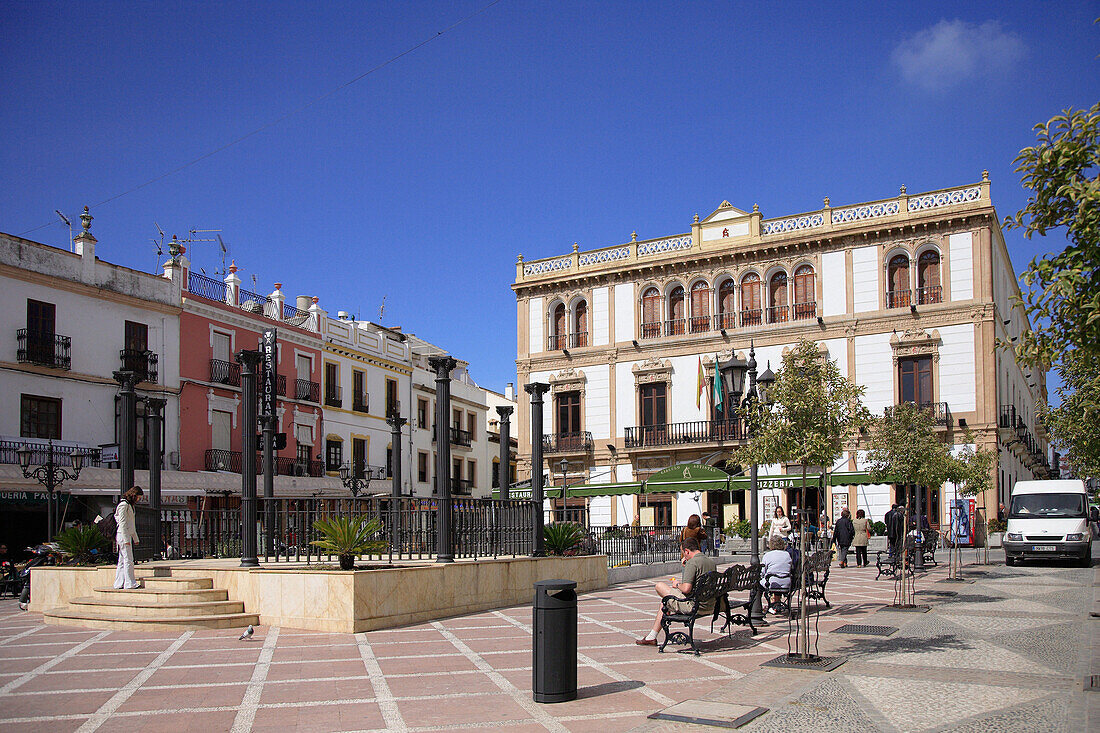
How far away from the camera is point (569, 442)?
1563 inches

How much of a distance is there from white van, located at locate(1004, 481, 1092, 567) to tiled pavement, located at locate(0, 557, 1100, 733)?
370 inches

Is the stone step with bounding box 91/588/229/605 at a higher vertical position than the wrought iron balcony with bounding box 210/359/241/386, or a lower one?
lower

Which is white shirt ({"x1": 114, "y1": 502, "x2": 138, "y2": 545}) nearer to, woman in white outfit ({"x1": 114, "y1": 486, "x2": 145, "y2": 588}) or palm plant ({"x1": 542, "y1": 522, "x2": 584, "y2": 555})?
woman in white outfit ({"x1": 114, "y1": 486, "x2": 145, "y2": 588})

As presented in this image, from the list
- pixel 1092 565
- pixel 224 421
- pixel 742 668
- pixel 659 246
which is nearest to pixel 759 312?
pixel 659 246

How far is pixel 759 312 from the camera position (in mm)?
36656

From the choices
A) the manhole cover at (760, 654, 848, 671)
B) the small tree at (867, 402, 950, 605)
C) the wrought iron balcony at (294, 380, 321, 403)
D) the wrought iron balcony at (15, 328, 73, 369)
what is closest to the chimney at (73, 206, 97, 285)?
the wrought iron balcony at (15, 328, 73, 369)

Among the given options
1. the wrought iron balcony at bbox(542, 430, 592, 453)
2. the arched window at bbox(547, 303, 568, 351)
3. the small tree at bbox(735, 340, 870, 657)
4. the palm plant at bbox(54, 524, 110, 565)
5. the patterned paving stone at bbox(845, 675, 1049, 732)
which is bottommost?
the patterned paving stone at bbox(845, 675, 1049, 732)

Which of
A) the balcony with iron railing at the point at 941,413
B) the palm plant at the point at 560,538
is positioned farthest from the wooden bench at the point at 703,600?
the balcony with iron railing at the point at 941,413

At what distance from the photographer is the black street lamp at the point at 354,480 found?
2673cm

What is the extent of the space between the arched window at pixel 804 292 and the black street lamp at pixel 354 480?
1788 cm

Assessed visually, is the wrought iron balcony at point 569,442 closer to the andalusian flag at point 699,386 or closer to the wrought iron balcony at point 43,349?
the andalusian flag at point 699,386

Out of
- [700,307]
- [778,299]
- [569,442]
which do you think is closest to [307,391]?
[569,442]

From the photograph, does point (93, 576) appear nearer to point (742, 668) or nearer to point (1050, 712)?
point (742, 668)

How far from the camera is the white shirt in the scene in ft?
41.7
